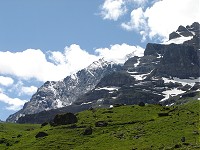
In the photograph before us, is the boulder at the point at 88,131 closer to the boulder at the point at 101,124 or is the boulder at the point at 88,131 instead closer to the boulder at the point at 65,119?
the boulder at the point at 101,124

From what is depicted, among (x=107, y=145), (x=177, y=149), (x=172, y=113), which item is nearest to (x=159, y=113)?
(x=172, y=113)

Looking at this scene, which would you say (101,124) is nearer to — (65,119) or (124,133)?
(124,133)

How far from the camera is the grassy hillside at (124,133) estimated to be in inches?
4875

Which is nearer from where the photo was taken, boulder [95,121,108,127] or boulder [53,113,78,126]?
boulder [95,121,108,127]

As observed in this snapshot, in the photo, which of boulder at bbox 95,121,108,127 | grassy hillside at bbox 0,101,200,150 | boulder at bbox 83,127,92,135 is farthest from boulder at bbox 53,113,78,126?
boulder at bbox 83,127,92,135

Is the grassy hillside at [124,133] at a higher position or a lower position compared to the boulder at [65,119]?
lower

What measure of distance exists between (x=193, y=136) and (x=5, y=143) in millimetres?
83236

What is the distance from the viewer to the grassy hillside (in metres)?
124

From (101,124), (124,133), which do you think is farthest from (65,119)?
(124,133)

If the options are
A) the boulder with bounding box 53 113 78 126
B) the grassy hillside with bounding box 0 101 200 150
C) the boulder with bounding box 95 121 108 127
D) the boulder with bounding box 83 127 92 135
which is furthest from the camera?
the boulder with bounding box 53 113 78 126

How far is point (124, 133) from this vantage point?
5571 inches

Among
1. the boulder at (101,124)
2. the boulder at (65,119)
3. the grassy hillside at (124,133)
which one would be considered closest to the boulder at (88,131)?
the grassy hillside at (124,133)

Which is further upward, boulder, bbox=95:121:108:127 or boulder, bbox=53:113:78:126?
boulder, bbox=53:113:78:126

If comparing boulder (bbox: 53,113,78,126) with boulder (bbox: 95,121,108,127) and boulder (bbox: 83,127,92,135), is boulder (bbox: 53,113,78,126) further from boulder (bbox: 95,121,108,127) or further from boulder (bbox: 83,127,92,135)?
boulder (bbox: 83,127,92,135)
